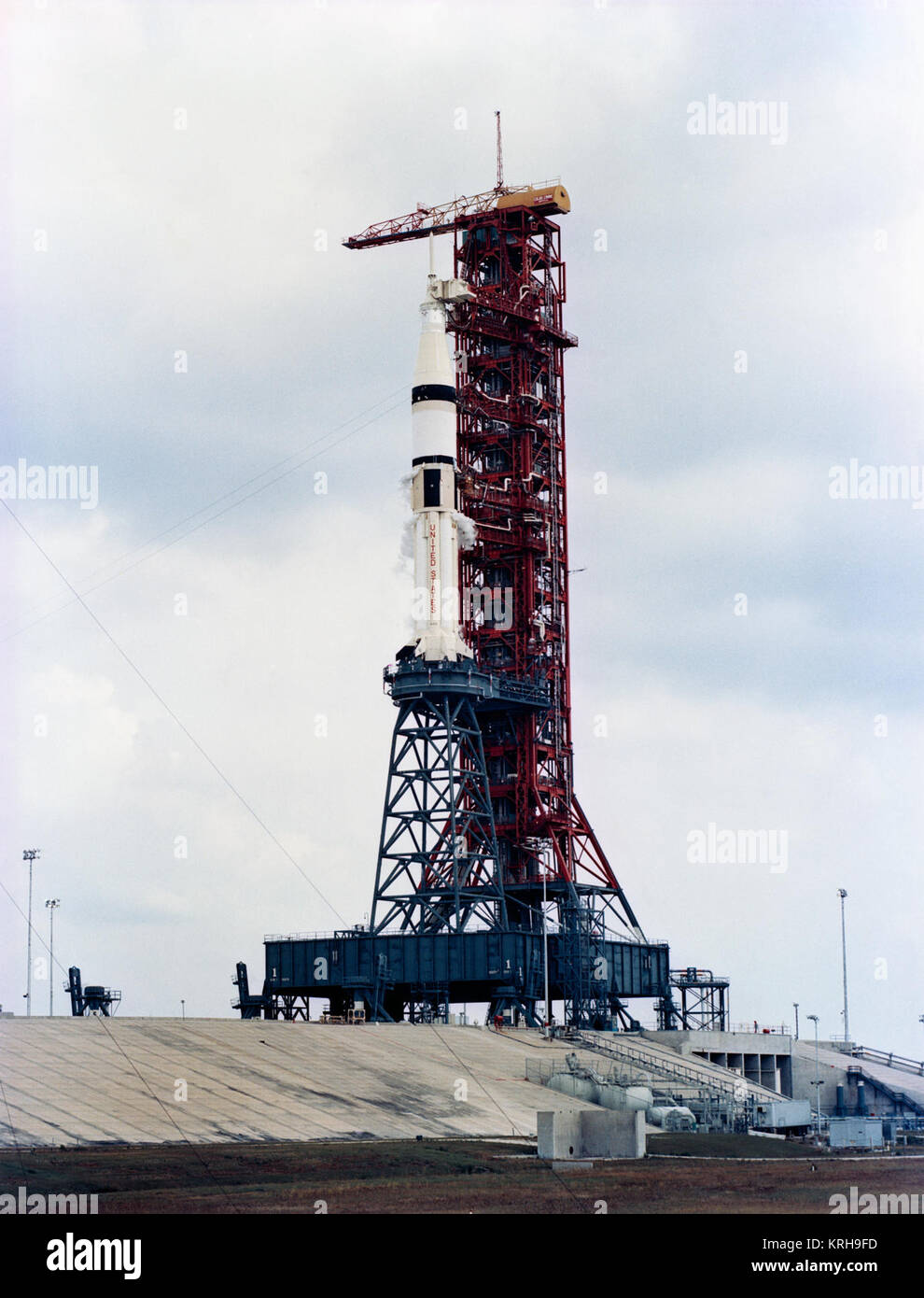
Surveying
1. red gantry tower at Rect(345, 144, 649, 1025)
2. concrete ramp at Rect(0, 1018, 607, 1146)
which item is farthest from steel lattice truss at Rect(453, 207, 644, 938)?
concrete ramp at Rect(0, 1018, 607, 1146)

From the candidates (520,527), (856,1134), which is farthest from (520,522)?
(856,1134)

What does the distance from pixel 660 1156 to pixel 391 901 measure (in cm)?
5177

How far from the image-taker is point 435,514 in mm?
115062

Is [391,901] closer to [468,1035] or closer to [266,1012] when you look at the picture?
[266,1012]

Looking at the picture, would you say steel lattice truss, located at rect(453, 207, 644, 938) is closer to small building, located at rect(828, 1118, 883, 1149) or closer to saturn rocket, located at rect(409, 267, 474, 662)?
saturn rocket, located at rect(409, 267, 474, 662)

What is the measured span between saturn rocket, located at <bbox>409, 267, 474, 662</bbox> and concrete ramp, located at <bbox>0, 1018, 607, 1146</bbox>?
102 ft

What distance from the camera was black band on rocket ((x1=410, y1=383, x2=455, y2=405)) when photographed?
11600cm

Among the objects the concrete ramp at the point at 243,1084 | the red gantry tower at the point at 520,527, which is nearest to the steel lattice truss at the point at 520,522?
the red gantry tower at the point at 520,527

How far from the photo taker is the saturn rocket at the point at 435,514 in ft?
377

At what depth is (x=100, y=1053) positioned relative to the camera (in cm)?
6956

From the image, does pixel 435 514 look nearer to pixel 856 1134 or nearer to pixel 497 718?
pixel 497 718

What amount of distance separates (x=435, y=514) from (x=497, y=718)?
66.1 feet
